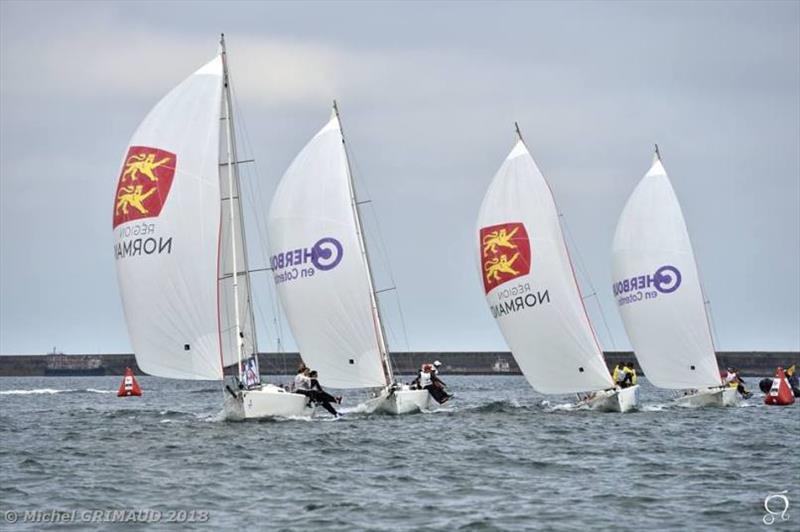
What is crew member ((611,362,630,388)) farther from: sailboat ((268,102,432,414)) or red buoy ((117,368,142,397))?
red buoy ((117,368,142,397))

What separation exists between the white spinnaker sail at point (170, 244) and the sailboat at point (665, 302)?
14.5 m

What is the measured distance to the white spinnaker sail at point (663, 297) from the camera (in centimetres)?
4528

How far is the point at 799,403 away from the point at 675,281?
9.16m

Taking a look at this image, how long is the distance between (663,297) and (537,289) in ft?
15.2

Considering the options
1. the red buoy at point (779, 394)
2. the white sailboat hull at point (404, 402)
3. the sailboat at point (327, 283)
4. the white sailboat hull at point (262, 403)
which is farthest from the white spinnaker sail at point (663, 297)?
the white sailboat hull at point (262, 403)

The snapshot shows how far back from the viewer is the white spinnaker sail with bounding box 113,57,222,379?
35906mm

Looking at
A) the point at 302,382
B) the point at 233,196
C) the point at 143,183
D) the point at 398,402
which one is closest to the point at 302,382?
the point at 302,382

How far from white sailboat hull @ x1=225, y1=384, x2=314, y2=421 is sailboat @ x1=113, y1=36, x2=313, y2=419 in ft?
0.08

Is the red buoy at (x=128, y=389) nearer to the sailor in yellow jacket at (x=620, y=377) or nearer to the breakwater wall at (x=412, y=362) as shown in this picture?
the sailor in yellow jacket at (x=620, y=377)

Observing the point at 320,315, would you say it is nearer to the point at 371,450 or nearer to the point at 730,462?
the point at 371,450

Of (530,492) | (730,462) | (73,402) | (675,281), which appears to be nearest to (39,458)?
(530,492)

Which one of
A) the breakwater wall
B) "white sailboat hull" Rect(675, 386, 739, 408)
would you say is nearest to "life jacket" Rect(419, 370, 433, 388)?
"white sailboat hull" Rect(675, 386, 739, 408)

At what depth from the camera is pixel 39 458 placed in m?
31.0

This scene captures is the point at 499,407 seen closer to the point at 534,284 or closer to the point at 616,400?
the point at 616,400
